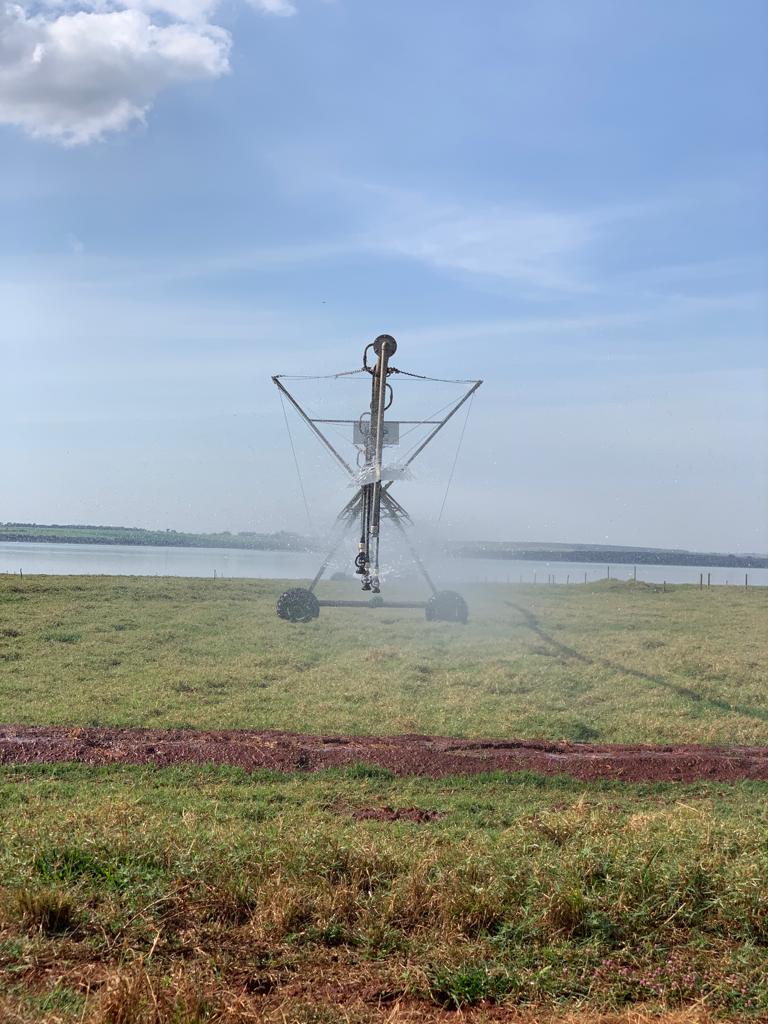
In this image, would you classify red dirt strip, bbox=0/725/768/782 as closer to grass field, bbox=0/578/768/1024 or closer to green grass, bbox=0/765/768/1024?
grass field, bbox=0/578/768/1024

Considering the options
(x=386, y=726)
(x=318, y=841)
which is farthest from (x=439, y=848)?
(x=386, y=726)

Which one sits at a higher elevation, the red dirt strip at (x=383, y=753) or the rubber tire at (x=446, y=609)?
the rubber tire at (x=446, y=609)

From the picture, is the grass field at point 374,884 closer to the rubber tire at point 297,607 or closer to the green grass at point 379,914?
the green grass at point 379,914

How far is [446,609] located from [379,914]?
A: 18.9m

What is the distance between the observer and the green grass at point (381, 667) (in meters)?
15.5

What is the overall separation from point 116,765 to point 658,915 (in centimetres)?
753

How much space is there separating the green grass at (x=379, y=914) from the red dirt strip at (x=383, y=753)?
10.9ft

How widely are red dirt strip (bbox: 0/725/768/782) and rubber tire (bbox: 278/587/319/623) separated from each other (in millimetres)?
10267

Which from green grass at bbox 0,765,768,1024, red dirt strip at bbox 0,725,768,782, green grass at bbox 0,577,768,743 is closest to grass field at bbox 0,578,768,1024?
green grass at bbox 0,765,768,1024

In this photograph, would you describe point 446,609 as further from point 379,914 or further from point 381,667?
point 379,914

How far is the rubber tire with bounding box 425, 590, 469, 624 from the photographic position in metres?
25.2

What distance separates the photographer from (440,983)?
219 inches

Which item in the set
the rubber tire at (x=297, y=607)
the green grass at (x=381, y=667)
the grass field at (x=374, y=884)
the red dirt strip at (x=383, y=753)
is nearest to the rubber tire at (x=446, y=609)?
the green grass at (x=381, y=667)

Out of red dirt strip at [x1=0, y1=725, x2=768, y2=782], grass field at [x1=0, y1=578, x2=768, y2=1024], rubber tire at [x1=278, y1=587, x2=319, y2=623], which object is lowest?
red dirt strip at [x1=0, y1=725, x2=768, y2=782]
